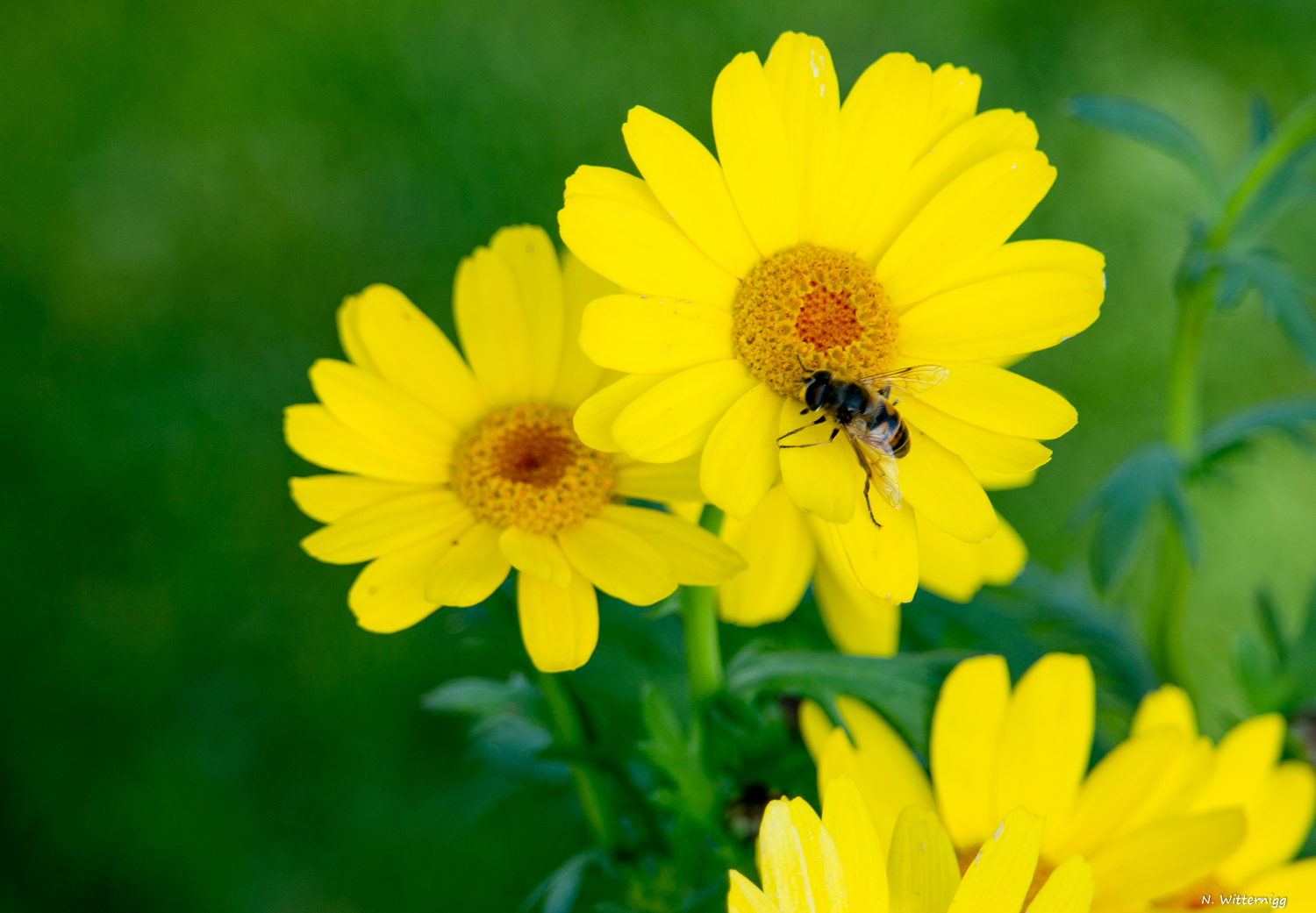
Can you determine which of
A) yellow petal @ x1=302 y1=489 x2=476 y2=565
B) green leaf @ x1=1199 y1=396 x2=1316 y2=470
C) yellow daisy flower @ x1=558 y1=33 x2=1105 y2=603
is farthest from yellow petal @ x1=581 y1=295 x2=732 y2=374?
green leaf @ x1=1199 y1=396 x2=1316 y2=470

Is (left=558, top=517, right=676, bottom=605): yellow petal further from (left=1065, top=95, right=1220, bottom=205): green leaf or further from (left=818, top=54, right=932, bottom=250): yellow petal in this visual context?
(left=1065, top=95, right=1220, bottom=205): green leaf

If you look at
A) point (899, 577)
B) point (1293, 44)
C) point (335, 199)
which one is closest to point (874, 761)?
point (899, 577)

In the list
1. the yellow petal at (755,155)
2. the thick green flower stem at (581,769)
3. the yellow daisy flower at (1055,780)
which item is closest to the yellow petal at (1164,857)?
the yellow daisy flower at (1055,780)

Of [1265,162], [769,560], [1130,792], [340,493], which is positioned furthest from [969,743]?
[1265,162]

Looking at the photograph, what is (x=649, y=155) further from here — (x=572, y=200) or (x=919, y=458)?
(x=919, y=458)

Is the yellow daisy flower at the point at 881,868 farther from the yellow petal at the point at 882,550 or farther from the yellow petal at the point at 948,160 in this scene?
the yellow petal at the point at 948,160
